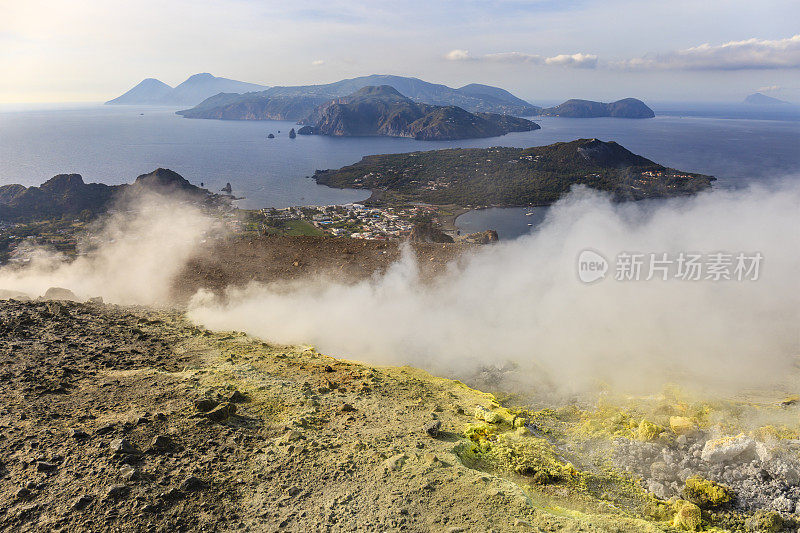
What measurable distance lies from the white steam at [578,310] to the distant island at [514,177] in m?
59.2

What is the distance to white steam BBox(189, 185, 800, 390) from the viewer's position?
14695 millimetres

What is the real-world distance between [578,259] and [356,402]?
13.5 metres

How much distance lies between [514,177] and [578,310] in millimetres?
82062

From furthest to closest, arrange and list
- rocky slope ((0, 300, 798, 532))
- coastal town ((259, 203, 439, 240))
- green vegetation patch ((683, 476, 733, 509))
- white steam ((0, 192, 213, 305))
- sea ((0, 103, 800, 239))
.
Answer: sea ((0, 103, 800, 239)) → coastal town ((259, 203, 439, 240)) → white steam ((0, 192, 213, 305)) → green vegetation patch ((683, 476, 733, 509)) → rocky slope ((0, 300, 798, 532))

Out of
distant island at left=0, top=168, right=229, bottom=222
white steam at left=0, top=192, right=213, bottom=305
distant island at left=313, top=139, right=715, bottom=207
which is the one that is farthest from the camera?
distant island at left=313, top=139, right=715, bottom=207

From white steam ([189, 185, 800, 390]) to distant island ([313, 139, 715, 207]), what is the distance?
194 feet

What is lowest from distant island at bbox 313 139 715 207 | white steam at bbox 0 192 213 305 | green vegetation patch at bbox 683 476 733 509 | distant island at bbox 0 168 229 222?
green vegetation patch at bbox 683 476 733 509

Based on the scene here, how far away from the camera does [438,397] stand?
12125 mm

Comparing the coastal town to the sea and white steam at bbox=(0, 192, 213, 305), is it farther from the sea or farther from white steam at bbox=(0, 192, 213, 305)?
white steam at bbox=(0, 192, 213, 305)

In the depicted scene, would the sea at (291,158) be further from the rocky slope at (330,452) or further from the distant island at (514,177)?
the rocky slope at (330,452)

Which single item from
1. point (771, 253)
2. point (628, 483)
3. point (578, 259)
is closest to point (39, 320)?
point (628, 483)

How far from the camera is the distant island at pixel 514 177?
8462 cm

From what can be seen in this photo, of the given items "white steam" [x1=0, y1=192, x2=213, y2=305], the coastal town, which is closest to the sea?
the coastal town

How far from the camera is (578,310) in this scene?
1711 centimetres
